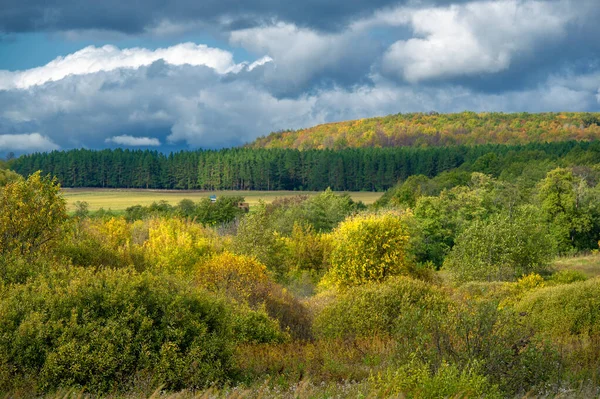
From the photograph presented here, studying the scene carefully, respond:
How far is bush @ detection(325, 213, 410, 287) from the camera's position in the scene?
5031 cm

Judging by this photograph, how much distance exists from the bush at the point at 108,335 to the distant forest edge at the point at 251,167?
6076 inches

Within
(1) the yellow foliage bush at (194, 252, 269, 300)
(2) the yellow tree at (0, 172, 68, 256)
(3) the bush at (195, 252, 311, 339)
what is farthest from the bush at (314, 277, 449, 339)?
(2) the yellow tree at (0, 172, 68, 256)

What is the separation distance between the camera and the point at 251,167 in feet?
591

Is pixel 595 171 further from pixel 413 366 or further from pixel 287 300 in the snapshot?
pixel 413 366

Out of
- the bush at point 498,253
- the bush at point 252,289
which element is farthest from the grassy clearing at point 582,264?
the bush at point 252,289

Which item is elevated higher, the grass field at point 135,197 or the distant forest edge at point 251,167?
the distant forest edge at point 251,167

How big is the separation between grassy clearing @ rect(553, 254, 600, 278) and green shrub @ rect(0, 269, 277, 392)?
49.5 meters

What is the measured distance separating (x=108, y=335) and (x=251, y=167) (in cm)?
16593

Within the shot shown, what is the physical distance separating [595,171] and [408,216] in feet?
158

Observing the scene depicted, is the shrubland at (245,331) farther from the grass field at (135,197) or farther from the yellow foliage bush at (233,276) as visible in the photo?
the grass field at (135,197)

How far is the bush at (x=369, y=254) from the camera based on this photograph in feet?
165

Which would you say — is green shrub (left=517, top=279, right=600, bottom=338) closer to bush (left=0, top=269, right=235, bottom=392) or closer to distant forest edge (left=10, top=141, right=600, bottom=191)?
bush (left=0, top=269, right=235, bottom=392)

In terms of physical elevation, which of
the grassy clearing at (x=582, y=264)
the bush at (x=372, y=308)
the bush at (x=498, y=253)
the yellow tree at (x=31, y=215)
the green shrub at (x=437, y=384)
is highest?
the yellow tree at (x=31, y=215)

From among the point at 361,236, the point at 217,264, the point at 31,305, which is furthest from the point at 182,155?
the point at 31,305
